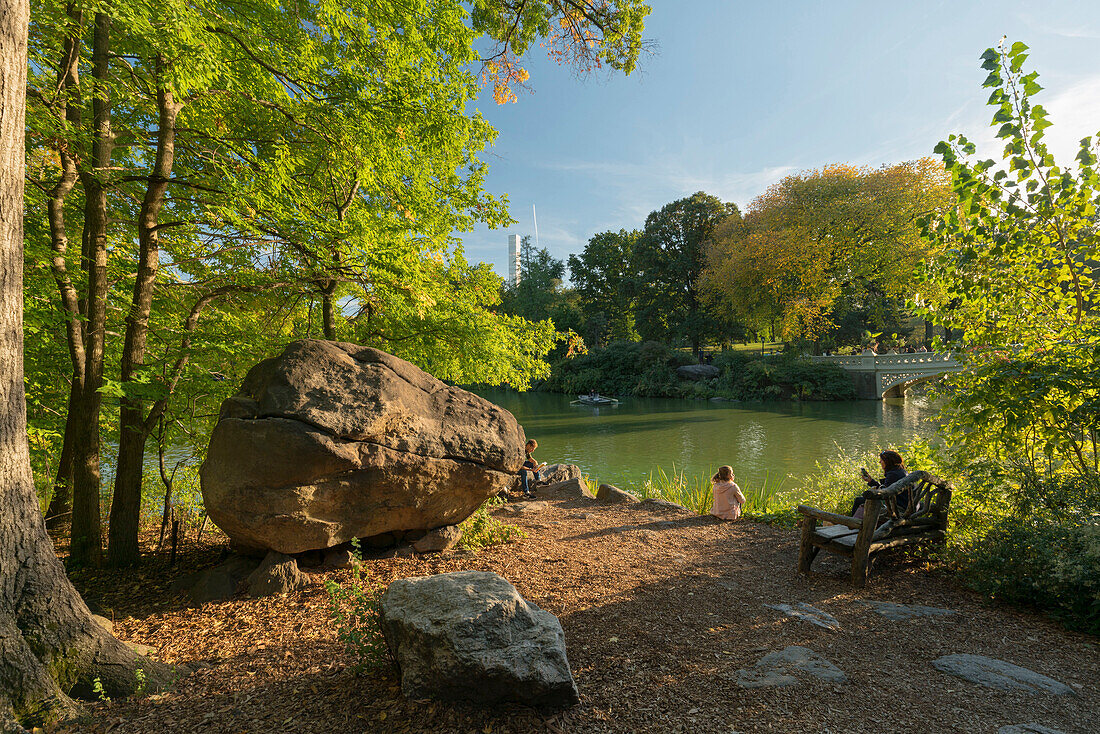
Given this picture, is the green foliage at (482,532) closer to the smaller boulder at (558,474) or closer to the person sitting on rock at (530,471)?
the person sitting on rock at (530,471)

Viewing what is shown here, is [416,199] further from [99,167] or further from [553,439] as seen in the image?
[553,439]

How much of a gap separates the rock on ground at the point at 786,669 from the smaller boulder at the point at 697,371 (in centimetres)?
3208

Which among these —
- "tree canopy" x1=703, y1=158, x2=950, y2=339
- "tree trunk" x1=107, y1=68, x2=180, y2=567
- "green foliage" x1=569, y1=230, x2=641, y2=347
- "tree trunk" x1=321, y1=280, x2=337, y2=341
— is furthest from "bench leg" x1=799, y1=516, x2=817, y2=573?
"green foliage" x1=569, y1=230, x2=641, y2=347

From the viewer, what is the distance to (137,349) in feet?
14.4

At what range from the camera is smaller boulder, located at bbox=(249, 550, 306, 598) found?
399 cm

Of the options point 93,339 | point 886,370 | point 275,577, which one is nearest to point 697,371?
point 886,370

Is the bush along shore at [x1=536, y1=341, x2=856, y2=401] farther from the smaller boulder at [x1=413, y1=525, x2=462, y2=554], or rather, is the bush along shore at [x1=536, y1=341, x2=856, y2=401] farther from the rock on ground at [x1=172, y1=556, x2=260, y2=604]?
the rock on ground at [x1=172, y1=556, x2=260, y2=604]

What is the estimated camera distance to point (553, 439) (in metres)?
19.5

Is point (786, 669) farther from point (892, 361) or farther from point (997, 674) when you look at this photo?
point (892, 361)

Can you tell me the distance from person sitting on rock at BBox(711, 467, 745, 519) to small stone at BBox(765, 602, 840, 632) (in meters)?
3.06

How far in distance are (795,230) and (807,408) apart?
10260mm

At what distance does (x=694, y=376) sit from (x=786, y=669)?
108 ft

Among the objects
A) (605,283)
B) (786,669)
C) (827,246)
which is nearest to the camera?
(786,669)

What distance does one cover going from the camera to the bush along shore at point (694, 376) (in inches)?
1169
